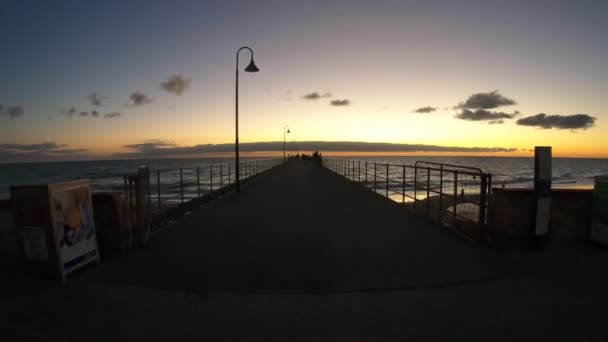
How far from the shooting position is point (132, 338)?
109 inches

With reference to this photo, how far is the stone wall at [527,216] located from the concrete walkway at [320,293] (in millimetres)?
360

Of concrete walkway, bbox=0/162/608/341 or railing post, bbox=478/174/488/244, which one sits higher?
railing post, bbox=478/174/488/244

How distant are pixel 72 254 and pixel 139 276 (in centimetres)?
91

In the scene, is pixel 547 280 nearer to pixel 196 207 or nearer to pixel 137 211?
pixel 137 211

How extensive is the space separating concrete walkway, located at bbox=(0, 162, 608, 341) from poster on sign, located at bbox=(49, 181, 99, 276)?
23 centimetres

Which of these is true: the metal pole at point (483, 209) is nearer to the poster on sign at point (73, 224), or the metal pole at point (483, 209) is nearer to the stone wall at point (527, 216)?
the stone wall at point (527, 216)

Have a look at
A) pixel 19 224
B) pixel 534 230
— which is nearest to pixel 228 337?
pixel 19 224

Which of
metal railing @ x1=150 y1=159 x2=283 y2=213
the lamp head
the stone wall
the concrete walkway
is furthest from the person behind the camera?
the lamp head

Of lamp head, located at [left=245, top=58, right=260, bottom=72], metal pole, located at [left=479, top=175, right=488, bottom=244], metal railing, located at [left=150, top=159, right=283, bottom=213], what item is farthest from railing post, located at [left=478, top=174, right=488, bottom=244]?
lamp head, located at [left=245, top=58, right=260, bottom=72]

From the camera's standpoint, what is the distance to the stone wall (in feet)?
17.3

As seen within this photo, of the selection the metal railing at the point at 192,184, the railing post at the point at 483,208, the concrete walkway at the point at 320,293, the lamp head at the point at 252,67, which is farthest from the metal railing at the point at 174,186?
the railing post at the point at 483,208

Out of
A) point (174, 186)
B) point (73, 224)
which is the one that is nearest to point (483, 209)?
point (73, 224)

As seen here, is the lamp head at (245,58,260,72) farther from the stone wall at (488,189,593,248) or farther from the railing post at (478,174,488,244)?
the stone wall at (488,189,593,248)

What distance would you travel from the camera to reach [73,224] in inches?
167
